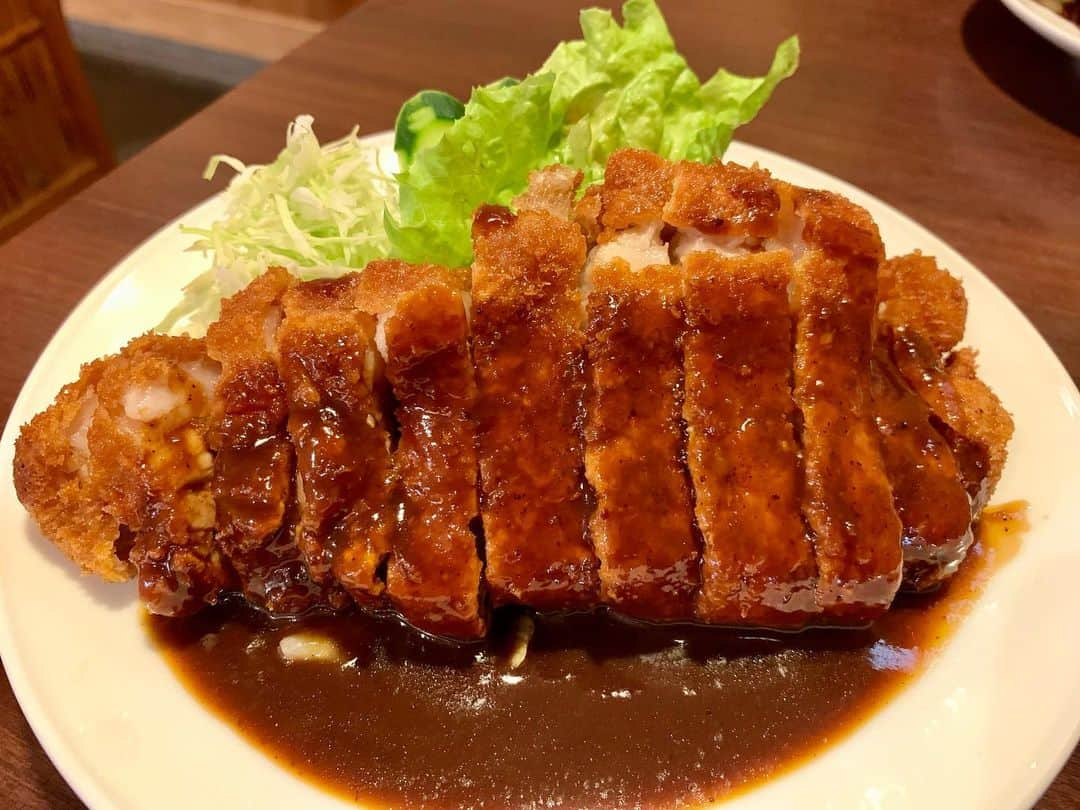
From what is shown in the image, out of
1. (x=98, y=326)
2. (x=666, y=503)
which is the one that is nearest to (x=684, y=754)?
(x=666, y=503)

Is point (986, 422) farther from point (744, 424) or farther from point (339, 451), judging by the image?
point (339, 451)

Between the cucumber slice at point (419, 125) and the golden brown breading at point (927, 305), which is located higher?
the cucumber slice at point (419, 125)

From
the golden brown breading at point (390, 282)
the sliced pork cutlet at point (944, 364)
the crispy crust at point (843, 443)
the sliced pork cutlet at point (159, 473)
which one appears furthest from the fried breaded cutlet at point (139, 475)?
the sliced pork cutlet at point (944, 364)

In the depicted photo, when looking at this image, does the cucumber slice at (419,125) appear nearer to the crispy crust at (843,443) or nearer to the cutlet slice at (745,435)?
the cutlet slice at (745,435)

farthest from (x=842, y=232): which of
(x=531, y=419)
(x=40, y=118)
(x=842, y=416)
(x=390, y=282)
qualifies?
(x=40, y=118)

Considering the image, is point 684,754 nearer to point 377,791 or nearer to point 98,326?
point 377,791

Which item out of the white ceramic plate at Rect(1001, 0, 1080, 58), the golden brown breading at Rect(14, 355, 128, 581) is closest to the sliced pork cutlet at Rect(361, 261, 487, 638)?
the golden brown breading at Rect(14, 355, 128, 581)
